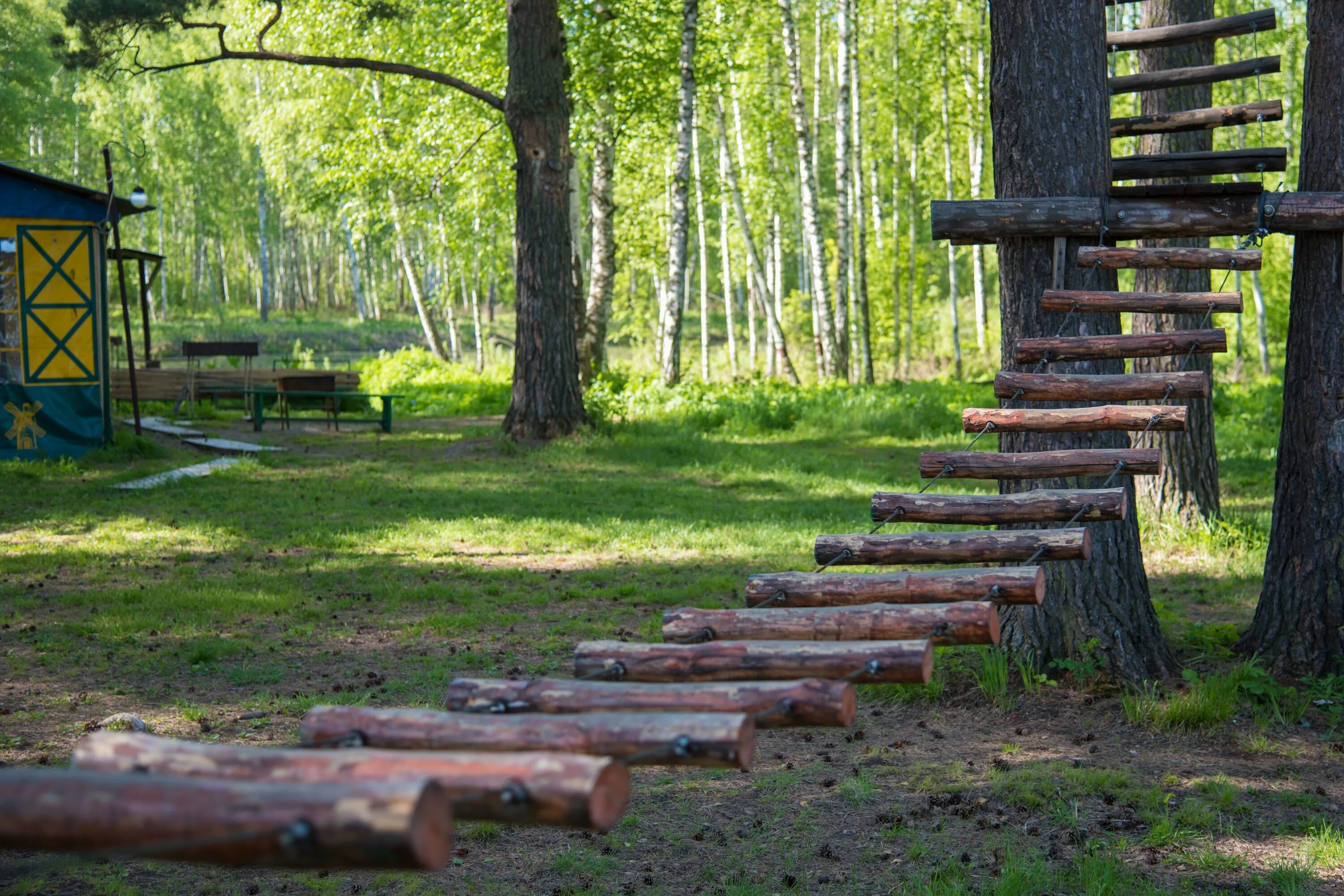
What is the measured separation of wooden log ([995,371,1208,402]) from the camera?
511 cm

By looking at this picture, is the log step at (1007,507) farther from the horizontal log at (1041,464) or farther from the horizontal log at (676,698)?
the horizontal log at (676,698)

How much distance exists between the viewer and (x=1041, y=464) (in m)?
4.85

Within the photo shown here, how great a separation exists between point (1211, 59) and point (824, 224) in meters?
36.1

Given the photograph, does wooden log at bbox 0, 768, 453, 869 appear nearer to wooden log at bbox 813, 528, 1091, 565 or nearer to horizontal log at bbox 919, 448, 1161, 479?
wooden log at bbox 813, 528, 1091, 565

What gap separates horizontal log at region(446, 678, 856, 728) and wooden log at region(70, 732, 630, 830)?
501mm

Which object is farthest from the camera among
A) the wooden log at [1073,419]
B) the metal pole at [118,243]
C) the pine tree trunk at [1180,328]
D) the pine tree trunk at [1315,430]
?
the metal pole at [118,243]

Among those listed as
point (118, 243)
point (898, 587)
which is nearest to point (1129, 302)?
point (898, 587)

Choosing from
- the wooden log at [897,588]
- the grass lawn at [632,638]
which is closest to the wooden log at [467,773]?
the wooden log at [897,588]

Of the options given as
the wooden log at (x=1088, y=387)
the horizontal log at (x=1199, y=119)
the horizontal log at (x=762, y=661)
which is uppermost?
the horizontal log at (x=1199, y=119)

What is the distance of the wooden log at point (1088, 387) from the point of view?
16.8ft

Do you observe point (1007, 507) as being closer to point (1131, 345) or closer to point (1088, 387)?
point (1088, 387)

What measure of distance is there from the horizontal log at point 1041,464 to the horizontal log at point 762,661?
1665 mm

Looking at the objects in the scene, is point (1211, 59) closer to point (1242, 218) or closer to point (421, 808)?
point (1242, 218)

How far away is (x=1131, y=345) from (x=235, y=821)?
174 inches
